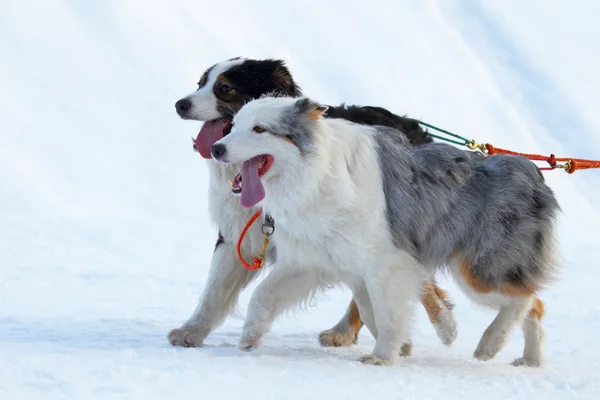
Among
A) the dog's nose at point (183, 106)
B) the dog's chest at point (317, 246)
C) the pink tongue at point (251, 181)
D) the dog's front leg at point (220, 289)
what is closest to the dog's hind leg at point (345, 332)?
the dog's front leg at point (220, 289)

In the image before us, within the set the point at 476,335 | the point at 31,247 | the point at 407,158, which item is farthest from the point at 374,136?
the point at 31,247

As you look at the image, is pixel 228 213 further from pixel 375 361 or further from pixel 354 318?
pixel 354 318

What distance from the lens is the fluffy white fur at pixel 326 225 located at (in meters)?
4.62

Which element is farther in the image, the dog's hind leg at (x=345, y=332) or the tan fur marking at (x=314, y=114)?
the dog's hind leg at (x=345, y=332)

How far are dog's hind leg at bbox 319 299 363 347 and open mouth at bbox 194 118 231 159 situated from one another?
169cm

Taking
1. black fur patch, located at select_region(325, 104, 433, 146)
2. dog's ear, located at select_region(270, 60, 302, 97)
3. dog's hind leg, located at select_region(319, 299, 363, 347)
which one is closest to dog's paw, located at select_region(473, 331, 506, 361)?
dog's hind leg, located at select_region(319, 299, 363, 347)

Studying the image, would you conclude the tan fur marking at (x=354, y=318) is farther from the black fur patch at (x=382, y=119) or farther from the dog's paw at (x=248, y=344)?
the dog's paw at (x=248, y=344)

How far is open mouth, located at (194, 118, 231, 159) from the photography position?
5188 mm

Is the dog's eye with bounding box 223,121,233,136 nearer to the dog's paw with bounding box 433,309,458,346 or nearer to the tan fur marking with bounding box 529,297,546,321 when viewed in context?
the dog's paw with bounding box 433,309,458,346

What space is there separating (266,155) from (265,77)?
96cm

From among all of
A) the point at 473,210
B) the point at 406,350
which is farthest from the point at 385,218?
the point at 406,350

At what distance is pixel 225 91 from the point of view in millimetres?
5270

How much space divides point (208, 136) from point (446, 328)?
2127 millimetres

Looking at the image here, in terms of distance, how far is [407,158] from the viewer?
517 cm
